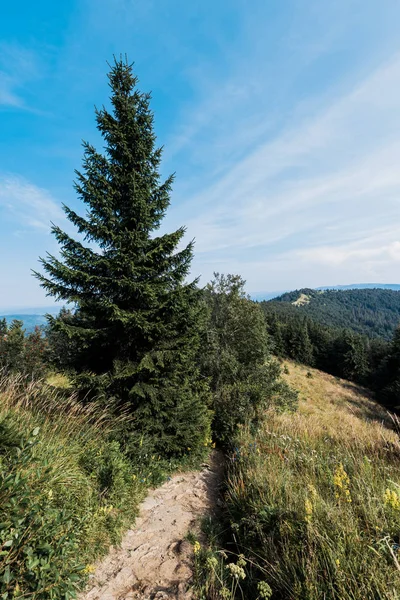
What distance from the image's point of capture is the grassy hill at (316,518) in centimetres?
221

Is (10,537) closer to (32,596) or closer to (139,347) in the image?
(32,596)

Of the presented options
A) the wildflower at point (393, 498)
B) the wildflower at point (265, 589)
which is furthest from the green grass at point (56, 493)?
the wildflower at point (393, 498)

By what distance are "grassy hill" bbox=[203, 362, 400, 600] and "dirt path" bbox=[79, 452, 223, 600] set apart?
66 cm

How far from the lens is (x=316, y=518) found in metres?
2.78

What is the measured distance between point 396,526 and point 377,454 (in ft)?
6.43

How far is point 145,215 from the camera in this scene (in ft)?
19.6

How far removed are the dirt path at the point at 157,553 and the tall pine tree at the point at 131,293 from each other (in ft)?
3.73

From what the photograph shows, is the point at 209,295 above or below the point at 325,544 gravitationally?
above

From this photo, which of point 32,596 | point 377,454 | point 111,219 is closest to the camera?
point 32,596

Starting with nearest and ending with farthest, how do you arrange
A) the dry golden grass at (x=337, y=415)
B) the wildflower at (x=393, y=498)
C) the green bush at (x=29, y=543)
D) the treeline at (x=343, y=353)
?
the green bush at (x=29, y=543), the wildflower at (x=393, y=498), the dry golden grass at (x=337, y=415), the treeline at (x=343, y=353)

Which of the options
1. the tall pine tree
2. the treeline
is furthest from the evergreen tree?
the treeline

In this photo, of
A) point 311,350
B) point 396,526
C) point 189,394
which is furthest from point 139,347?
point 311,350

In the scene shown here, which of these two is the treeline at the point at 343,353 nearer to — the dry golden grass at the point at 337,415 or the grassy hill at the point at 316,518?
the dry golden grass at the point at 337,415

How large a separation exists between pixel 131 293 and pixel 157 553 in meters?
4.56
